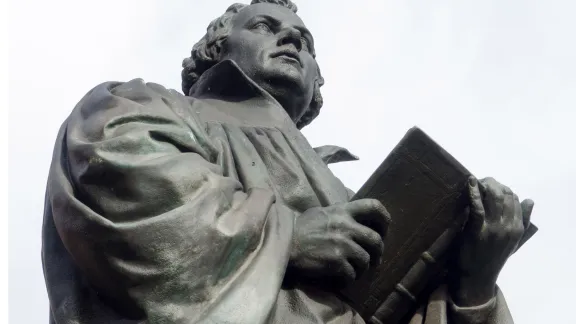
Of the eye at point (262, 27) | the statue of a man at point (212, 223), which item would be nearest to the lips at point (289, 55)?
the eye at point (262, 27)

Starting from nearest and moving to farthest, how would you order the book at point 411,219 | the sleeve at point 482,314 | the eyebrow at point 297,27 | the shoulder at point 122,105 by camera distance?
the shoulder at point 122,105, the book at point 411,219, the sleeve at point 482,314, the eyebrow at point 297,27

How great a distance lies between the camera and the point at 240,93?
5875 mm

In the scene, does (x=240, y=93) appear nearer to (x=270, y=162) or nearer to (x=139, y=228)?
(x=270, y=162)

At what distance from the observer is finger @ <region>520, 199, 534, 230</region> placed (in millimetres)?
5066

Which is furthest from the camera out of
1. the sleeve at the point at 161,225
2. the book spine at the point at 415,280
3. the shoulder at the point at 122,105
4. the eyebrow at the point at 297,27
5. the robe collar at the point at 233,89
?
the eyebrow at the point at 297,27

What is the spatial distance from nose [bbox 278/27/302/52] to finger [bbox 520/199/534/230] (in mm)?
1730

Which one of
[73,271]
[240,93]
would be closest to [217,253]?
[73,271]

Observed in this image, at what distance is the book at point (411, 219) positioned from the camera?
4.84m

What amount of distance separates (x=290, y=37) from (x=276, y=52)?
17 centimetres

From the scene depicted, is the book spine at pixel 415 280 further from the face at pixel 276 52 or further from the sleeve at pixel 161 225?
the face at pixel 276 52

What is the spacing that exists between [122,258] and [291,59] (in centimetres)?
224

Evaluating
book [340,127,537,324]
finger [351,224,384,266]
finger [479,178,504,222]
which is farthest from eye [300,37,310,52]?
finger [351,224,384,266]

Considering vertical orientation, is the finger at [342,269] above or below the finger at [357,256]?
below

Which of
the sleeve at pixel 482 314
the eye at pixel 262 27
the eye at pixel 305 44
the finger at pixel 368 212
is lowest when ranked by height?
the sleeve at pixel 482 314
